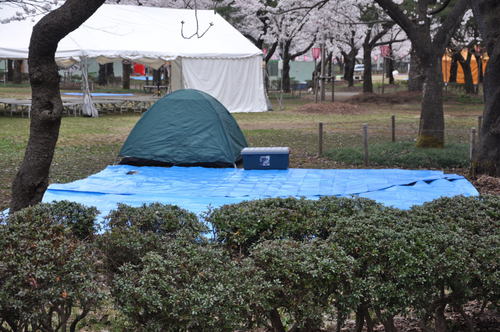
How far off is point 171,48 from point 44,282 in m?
18.9

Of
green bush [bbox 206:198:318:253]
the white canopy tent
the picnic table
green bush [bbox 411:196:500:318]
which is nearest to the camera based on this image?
green bush [bbox 411:196:500:318]

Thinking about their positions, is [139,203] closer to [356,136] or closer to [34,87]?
[34,87]

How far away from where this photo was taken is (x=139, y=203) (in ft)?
27.1

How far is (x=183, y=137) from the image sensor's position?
1145 centimetres

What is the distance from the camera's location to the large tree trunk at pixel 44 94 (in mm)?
5910

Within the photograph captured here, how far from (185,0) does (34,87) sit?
28376 mm

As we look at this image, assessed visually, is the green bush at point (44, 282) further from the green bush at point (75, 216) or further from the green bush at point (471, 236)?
the green bush at point (471, 236)

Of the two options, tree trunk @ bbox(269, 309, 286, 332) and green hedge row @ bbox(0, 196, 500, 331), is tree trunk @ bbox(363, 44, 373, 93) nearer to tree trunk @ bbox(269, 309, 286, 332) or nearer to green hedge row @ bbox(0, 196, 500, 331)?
green hedge row @ bbox(0, 196, 500, 331)

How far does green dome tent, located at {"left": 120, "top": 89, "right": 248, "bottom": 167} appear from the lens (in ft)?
37.1

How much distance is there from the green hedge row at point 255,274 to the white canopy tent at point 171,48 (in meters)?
16.7

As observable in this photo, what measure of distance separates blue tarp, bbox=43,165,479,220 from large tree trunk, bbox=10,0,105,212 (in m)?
1.67

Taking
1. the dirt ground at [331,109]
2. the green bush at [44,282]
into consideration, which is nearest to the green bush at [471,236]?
the green bush at [44,282]

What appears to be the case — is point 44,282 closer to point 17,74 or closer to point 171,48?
point 171,48

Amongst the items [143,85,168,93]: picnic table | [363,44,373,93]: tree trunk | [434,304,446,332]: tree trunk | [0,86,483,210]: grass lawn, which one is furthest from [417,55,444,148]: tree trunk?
[363,44,373,93]: tree trunk
